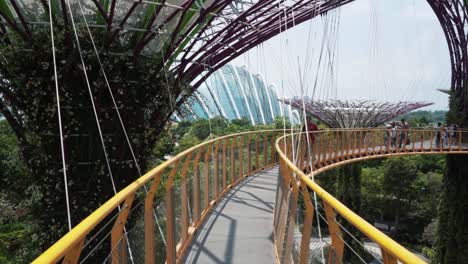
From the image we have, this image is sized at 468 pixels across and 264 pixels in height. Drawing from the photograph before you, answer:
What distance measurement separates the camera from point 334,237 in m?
2.40

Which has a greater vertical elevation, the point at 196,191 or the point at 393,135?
the point at 196,191

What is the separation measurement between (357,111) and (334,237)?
3174 cm

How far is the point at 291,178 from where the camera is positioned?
4113 millimetres

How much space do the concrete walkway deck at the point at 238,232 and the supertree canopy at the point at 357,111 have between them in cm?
2369

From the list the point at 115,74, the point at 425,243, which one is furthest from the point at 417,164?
the point at 115,74

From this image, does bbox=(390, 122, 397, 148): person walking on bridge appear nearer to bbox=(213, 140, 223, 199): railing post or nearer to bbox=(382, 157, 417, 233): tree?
bbox=(213, 140, 223, 199): railing post

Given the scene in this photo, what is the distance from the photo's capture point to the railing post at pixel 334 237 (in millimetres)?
2334

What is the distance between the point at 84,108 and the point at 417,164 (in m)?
55.1

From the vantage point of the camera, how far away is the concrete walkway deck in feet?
17.2

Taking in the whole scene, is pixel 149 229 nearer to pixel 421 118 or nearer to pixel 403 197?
pixel 403 197

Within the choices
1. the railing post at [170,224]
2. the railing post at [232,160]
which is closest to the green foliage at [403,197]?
the railing post at [232,160]

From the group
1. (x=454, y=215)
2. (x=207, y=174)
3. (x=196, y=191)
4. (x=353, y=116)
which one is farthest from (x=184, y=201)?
(x=353, y=116)

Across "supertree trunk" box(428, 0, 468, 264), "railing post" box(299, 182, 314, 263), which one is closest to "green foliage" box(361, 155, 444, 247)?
"supertree trunk" box(428, 0, 468, 264)

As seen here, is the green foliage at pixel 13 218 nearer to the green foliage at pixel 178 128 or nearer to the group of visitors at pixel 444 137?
the green foliage at pixel 178 128
